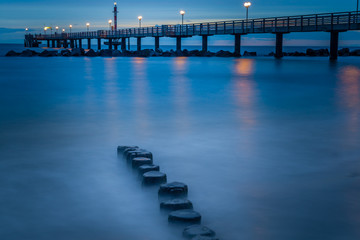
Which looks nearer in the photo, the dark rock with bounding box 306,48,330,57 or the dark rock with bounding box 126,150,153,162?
the dark rock with bounding box 126,150,153,162

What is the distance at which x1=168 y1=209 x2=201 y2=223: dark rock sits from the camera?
260cm

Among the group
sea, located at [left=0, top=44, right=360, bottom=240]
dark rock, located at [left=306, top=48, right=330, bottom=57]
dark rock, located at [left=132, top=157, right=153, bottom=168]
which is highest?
dark rock, located at [left=306, top=48, right=330, bottom=57]

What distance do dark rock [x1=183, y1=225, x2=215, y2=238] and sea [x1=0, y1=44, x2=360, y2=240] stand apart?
3.5 inches

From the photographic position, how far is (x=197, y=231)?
7.97ft

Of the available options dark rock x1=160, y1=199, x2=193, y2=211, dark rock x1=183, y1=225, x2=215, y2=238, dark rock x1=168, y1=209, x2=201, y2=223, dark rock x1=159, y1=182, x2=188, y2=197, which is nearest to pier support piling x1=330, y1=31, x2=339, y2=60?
dark rock x1=159, y1=182, x2=188, y2=197

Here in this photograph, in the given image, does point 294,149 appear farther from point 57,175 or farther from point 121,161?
Result: point 57,175

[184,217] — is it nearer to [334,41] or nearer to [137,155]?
[137,155]

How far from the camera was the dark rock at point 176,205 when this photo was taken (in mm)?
2775

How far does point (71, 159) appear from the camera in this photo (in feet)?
13.8

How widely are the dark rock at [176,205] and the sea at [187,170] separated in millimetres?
62

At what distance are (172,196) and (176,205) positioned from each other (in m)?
0.29

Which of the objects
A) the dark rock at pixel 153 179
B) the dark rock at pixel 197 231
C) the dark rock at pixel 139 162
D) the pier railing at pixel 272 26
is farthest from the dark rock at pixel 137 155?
the pier railing at pixel 272 26

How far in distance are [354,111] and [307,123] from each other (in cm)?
164

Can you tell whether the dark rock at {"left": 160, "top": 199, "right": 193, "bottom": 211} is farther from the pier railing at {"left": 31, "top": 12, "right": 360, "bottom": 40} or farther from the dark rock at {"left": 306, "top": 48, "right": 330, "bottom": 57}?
the dark rock at {"left": 306, "top": 48, "right": 330, "bottom": 57}
